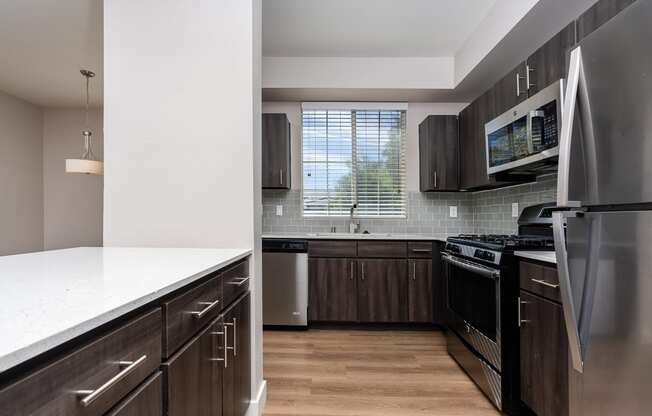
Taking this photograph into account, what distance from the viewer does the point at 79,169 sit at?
10.7ft

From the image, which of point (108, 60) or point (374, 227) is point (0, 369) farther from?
point (374, 227)

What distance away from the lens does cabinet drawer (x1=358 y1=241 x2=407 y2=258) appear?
3.22m

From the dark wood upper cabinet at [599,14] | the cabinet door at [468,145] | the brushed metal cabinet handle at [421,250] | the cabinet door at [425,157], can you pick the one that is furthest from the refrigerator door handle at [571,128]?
the cabinet door at [425,157]

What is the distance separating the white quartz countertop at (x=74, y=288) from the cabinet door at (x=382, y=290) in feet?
6.54

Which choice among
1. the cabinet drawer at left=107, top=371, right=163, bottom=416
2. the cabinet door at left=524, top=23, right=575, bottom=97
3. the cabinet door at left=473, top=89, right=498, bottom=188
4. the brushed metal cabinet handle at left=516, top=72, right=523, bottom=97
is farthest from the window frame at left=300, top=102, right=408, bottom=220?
the cabinet drawer at left=107, top=371, right=163, bottom=416

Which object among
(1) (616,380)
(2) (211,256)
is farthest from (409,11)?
(1) (616,380)

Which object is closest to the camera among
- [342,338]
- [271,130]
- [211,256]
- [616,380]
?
[616,380]

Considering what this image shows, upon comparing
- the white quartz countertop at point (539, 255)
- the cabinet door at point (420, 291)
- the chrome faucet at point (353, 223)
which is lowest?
the cabinet door at point (420, 291)

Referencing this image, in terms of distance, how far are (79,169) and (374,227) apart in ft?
9.77

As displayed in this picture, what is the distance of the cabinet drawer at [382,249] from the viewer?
322 cm

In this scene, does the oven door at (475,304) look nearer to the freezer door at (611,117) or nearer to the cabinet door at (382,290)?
the cabinet door at (382,290)

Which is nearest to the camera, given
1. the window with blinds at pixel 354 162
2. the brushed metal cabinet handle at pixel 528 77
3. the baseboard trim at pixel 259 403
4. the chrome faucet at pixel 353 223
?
the baseboard trim at pixel 259 403

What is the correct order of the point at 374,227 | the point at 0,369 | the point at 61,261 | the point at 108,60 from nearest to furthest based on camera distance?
the point at 0,369 < the point at 61,261 < the point at 108,60 < the point at 374,227

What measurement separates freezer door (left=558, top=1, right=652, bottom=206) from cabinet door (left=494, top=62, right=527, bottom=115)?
1.21 metres
